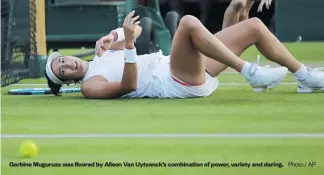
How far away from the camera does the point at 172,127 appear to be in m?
5.84

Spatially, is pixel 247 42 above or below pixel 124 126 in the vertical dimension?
above

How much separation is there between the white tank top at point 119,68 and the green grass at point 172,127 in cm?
16

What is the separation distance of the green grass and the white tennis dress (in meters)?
0.08

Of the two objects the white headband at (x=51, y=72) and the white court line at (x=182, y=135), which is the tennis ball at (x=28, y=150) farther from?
the white headband at (x=51, y=72)

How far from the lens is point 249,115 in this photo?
20.5ft

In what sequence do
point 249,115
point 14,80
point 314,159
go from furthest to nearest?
1. point 14,80
2. point 249,115
3. point 314,159

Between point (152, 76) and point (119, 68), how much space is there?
0.95 ft

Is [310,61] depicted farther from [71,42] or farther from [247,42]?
[247,42]

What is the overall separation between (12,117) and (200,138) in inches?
73.9

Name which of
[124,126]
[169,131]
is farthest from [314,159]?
[124,126]

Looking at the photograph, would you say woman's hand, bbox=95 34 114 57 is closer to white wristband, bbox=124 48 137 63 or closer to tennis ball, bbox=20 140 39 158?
white wristband, bbox=124 48 137 63

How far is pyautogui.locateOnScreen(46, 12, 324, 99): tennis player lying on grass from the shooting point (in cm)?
666

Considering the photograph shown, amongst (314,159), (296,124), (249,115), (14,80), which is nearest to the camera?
(314,159)

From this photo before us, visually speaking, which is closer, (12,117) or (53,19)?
(12,117)
